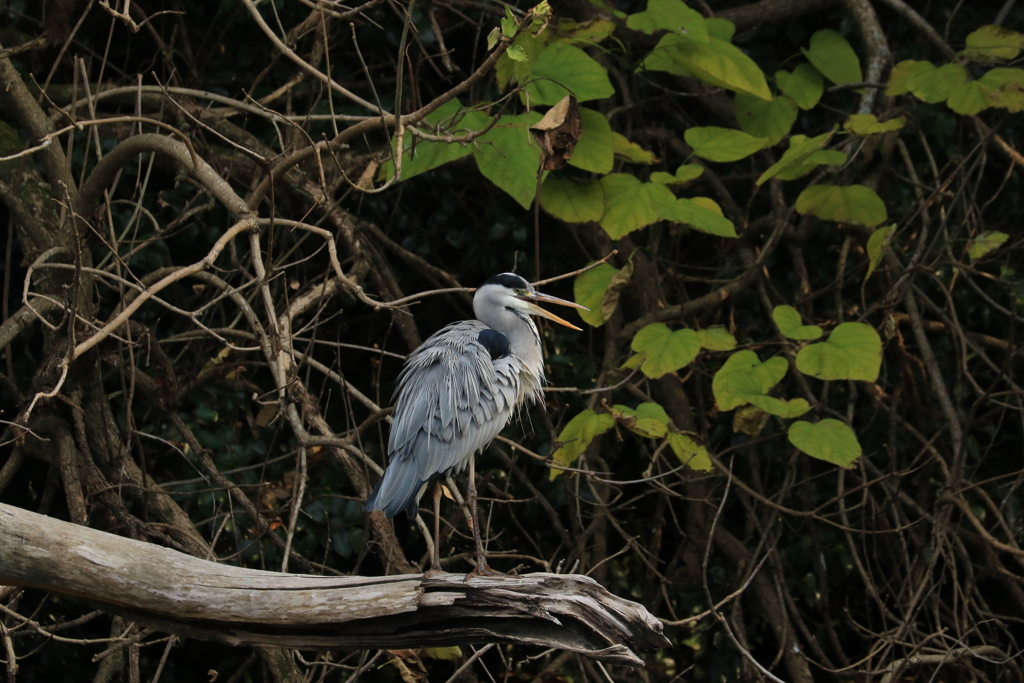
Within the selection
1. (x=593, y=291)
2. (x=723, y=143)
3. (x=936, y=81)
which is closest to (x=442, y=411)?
(x=593, y=291)

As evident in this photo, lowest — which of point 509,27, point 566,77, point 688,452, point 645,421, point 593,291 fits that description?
point 688,452

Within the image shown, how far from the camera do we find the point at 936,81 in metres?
3.13

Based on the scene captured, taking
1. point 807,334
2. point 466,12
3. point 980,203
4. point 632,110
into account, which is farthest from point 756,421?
point 466,12

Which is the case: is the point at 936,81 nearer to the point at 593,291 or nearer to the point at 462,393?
the point at 593,291

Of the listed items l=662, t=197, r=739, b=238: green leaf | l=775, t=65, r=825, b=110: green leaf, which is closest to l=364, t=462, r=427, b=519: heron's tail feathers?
l=662, t=197, r=739, b=238: green leaf

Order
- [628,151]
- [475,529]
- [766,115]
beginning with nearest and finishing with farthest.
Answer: [475,529] → [628,151] → [766,115]

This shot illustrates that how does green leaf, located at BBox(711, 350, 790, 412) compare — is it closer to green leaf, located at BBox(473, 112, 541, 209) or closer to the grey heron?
the grey heron

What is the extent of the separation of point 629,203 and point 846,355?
2.59ft

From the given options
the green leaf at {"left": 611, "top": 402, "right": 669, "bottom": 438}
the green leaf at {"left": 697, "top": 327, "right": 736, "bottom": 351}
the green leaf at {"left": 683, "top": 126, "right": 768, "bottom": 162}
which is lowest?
the green leaf at {"left": 697, "top": 327, "right": 736, "bottom": 351}

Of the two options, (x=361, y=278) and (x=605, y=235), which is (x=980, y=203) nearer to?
(x=605, y=235)

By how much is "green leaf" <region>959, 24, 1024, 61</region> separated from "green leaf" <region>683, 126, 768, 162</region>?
83 cm

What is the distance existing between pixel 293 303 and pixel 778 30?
232 centimetres

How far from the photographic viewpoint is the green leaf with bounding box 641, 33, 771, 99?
3061 millimetres

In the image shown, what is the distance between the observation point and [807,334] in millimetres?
2975
